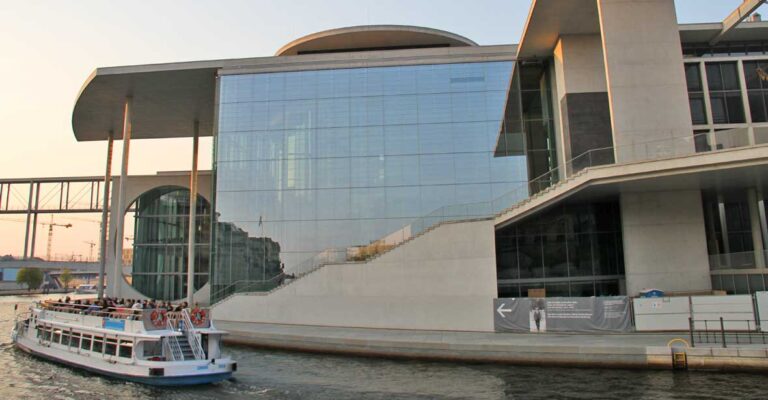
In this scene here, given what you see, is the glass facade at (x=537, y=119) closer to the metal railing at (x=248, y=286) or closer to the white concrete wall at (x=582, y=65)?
the white concrete wall at (x=582, y=65)

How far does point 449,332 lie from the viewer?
27.3 meters

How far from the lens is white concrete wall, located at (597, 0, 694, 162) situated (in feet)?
90.9

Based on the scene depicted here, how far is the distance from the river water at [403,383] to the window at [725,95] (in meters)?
24.0

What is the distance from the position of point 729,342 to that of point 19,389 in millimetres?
26462

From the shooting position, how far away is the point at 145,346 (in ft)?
68.4

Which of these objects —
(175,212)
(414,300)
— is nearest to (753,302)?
(414,300)

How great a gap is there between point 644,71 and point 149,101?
1496 inches

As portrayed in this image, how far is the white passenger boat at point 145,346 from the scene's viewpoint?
19.0m

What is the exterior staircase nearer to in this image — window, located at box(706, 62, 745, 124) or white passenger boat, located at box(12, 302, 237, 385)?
white passenger boat, located at box(12, 302, 237, 385)

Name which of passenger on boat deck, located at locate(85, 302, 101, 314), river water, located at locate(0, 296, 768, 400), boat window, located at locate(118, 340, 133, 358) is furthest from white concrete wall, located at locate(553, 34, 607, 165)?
passenger on boat deck, located at locate(85, 302, 101, 314)

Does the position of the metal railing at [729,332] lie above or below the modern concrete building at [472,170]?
below

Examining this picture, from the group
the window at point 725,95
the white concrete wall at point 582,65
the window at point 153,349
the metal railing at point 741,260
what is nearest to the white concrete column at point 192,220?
the window at point 153,349

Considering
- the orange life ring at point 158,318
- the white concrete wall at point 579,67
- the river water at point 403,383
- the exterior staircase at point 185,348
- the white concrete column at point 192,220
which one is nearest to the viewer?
the river water at point 403,383

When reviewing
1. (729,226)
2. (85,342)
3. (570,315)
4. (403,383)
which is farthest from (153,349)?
(729,226)
